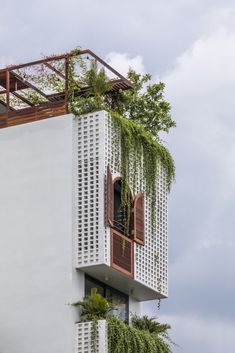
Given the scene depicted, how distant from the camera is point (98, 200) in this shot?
41.2 meters

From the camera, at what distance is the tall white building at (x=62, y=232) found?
134 feet

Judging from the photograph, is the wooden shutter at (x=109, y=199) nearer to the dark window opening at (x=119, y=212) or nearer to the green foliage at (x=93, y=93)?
the dark window opening at (x=119, y=212)

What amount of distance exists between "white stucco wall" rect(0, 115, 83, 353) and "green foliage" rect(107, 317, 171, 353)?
120 cm

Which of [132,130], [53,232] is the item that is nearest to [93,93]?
[132,130]

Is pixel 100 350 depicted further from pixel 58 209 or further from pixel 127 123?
Result: pixel 127 123

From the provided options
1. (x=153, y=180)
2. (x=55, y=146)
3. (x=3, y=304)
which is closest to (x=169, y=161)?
(x=153, y=180)

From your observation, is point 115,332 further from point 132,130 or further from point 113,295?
point 132,130

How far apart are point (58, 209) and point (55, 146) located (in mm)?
1952

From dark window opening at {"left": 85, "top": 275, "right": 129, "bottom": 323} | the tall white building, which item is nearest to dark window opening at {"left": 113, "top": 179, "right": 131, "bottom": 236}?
the tall white building

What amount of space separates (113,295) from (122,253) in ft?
6.59

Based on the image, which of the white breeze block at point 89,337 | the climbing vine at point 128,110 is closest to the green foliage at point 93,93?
the climbing vine at point 128,110

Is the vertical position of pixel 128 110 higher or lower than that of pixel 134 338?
higher

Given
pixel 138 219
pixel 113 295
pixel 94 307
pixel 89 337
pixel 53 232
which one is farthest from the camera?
pixel 113 295

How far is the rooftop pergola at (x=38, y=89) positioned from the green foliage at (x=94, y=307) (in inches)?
228
